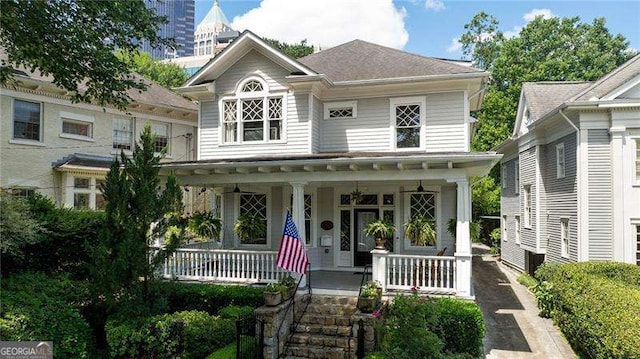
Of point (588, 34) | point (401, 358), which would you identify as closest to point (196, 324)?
point (401, 358)

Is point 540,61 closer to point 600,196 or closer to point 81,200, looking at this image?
point 600,196

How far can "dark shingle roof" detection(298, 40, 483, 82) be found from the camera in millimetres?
12695

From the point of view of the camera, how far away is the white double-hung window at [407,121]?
41.5 ft

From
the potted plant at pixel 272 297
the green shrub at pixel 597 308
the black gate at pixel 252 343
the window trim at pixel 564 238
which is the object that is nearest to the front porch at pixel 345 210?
the potted plant at pixel 272 297

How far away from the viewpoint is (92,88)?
11312 millimetres

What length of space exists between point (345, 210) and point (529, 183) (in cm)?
1006

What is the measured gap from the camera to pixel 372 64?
1390 centimetres

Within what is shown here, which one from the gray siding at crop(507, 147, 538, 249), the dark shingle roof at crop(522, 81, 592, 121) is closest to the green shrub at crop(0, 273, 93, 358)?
the gray siding at crop(507, 147, 538, 249)

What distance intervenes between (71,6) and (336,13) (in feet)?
28.9

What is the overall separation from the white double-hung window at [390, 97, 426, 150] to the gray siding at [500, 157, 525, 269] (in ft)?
34.5

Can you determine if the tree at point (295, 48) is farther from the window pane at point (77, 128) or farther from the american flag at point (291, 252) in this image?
the american flag at point (291, 252)

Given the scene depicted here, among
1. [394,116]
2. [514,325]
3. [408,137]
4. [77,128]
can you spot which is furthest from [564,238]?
[77,128]

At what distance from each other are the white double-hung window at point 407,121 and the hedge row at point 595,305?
5544mm

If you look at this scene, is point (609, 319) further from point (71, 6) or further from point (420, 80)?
point (71, 6)
